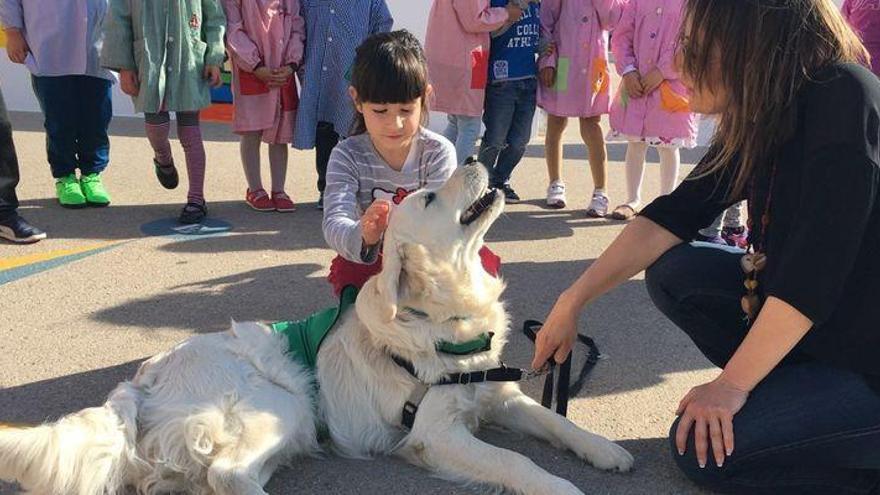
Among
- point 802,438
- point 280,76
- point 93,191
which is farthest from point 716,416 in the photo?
point 93,191

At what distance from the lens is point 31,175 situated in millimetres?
6648

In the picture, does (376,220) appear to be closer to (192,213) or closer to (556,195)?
(192,213)

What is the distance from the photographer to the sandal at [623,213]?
5.92 m

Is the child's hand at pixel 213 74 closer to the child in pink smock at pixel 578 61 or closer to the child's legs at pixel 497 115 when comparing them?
the child's legs at pixel 497 115

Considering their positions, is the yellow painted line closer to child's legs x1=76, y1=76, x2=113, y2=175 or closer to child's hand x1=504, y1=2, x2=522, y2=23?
child's legs x1=76, y1=76, x2=113, y2=175

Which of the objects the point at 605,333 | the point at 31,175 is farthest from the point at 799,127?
the point at 31,175

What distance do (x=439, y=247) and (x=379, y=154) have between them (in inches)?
34.7

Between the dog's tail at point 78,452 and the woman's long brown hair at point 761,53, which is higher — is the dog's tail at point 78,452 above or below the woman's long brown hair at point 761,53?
below

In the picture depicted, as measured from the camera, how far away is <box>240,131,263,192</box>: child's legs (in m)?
5.84

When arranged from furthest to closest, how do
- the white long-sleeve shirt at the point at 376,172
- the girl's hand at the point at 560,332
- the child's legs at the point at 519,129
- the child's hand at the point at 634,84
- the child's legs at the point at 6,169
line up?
the child's legs at the point at 519,129 < the child's hand at the point at 634,84 < the child's legs at the point at 6,169 < the white long-sleeve shirt at the point at 376,172 < the girl's hand at the point at 560,332

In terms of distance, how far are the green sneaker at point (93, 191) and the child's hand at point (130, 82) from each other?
38.6 inches

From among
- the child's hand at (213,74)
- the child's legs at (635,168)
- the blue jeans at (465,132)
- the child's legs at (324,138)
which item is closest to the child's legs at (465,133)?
the blue jeans at (465,132)

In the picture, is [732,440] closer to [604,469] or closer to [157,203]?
[604,469]

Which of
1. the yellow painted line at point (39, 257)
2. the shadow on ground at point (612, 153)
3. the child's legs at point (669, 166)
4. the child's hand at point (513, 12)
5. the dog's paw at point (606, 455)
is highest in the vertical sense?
the child's hand at point (513, 12)
